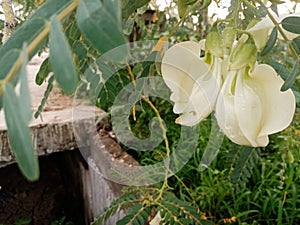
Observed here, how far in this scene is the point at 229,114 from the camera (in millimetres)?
308

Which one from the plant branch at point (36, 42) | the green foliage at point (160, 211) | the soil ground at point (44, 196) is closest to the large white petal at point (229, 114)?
the plant branch at point (36, 42)

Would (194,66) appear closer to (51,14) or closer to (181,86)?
(181,86)

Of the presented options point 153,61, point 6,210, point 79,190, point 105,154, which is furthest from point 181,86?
point 6,210

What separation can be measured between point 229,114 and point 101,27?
0.47 ft

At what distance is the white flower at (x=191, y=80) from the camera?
32cm

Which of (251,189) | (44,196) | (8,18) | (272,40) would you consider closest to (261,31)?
(272,40)

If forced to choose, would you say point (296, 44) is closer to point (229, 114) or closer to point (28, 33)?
point (229, 114)

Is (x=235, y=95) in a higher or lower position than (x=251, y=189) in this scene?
higher

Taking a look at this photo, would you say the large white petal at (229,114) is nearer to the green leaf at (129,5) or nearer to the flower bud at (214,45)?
the flower bud at (214,45)

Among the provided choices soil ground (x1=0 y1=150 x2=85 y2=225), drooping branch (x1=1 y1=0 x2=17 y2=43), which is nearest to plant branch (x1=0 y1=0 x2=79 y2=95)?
drooping branch (x1=1 y1=0 x2=17 y2=43)

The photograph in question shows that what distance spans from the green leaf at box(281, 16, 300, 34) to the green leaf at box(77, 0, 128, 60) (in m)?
0.18

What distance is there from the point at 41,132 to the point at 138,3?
0.98m

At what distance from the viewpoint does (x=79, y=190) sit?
64.1 inches

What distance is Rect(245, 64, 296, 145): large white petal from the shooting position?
30cm
